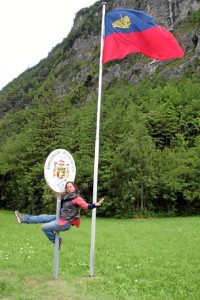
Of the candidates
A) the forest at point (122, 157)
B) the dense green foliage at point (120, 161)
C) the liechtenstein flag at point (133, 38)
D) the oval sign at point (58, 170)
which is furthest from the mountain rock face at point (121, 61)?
the oval sign at point (58, 170)

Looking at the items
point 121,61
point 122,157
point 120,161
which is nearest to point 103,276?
A: point 120,161

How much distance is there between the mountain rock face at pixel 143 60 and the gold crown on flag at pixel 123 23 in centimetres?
8989

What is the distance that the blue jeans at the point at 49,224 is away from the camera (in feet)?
33.6

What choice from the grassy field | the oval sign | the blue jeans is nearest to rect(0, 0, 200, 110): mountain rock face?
the grassy field

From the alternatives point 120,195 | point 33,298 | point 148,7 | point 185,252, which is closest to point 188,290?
point 33,298

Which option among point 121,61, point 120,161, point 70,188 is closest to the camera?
point 70,188

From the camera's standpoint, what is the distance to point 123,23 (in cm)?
1191

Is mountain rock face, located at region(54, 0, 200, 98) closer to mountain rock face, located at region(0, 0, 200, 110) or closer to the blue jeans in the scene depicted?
mountain rock face, located at region(0, 0, 200, 110)

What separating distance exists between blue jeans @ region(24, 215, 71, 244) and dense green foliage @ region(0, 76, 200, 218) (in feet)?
126

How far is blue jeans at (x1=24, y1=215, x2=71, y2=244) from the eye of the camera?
33.6 feet

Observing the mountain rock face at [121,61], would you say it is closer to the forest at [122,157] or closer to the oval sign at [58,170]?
the forest at [122,157]

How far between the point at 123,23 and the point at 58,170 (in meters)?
4.78

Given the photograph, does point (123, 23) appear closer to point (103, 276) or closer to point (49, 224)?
point (49, 224)

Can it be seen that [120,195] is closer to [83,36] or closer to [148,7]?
[148,7]
